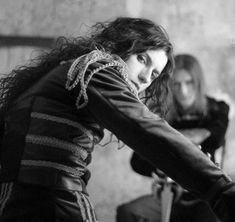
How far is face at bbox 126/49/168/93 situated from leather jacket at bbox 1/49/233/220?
0.21 m

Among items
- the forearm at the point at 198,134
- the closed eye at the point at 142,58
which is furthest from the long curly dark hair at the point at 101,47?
the forearm at the point at 198,134

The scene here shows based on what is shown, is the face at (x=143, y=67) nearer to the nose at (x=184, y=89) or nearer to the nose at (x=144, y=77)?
the nose at (x=144, y=77)

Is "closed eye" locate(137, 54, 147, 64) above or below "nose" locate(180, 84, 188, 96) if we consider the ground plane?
above

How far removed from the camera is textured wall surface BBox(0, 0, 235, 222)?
14.3ft

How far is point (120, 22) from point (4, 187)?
2.47ft

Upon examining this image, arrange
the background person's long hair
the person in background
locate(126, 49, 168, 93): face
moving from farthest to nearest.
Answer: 1. the background person's long hair
2. the person in background
3. locate(126, 49, 168, 93): face

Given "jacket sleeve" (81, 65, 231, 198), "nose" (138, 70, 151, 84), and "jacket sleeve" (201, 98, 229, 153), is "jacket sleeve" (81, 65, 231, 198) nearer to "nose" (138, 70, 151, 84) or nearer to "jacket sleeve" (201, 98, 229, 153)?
"nose" (138, 70, 151, 84)

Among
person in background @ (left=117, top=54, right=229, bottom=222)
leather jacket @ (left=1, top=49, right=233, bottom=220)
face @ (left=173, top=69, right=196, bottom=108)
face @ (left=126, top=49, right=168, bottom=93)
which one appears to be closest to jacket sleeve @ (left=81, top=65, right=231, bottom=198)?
leather jacket @ (left=1, top=49, right=233, bottom=220)

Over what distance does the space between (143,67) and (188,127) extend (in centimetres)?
211

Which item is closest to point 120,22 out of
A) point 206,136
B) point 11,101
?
point 11,101

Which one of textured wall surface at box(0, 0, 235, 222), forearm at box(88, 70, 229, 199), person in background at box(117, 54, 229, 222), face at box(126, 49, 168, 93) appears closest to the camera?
forearm at box(88, 70, 229, 199)

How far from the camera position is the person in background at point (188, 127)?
3715mm

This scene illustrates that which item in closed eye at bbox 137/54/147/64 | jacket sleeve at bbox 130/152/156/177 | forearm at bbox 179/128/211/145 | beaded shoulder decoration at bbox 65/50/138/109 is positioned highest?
beaded shoulder decoration at bbox 65/50/138/109

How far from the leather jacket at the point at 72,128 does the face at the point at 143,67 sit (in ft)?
0.68
